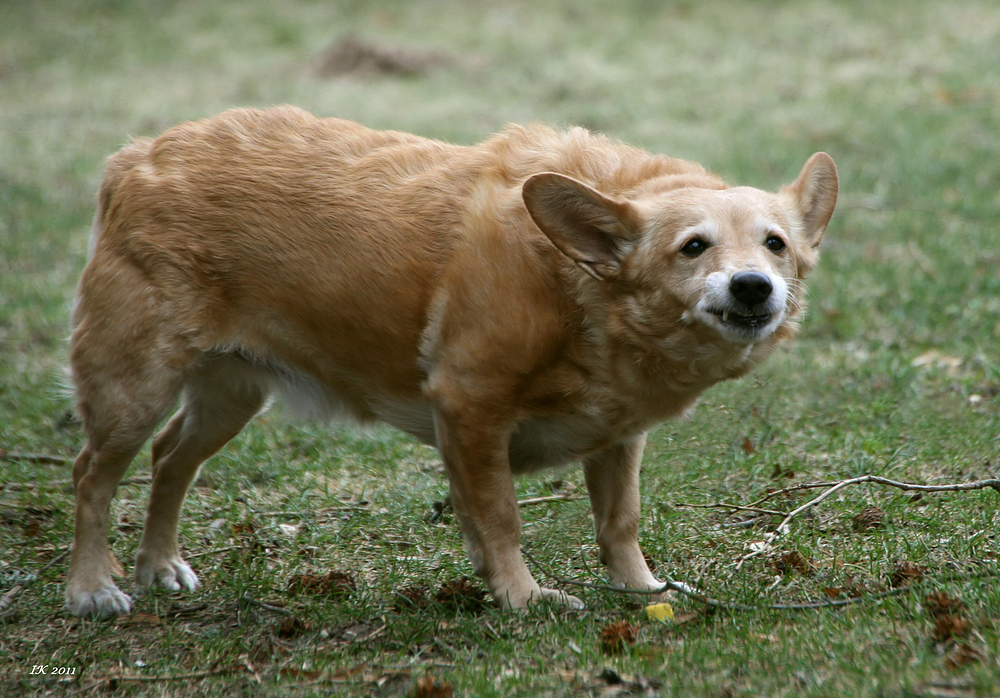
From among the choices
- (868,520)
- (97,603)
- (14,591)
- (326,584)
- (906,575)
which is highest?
(906,575)

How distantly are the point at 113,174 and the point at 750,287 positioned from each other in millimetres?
2721

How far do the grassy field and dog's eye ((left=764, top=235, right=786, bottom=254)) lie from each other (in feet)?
3.95

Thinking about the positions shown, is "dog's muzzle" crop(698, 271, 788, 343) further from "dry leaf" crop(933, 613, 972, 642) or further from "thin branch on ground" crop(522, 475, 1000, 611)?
"dry leaf" crop(933, 613, 972, 642)

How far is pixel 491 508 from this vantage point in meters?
3.93

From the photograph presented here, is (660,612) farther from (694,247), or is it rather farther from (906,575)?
(694,247)

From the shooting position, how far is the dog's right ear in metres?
3.64

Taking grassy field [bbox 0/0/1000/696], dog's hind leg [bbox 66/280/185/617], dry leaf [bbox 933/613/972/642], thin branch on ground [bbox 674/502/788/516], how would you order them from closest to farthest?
1. dry leaf [bbox 933/613/972/642]
2. grassy field [bbox 0/0/1000/696]
3. dog's hind leg [bbox 66/280/185/617]
4. thin branch on ground [bbox 674/502/788/516]

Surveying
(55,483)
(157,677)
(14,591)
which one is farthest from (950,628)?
(55,483)

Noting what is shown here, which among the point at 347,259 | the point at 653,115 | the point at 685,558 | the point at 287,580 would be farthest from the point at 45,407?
the point at 653,115

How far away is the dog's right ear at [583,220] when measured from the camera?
11.9 ft

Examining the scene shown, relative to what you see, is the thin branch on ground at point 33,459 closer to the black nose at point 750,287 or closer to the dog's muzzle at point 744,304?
the dog's muzzle at point 744,304

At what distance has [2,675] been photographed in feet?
12.3

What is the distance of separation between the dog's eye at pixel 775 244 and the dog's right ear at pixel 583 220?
18.2 inches

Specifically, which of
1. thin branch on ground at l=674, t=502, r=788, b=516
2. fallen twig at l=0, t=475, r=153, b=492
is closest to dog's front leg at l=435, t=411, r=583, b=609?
thin branch on ground at l=674, t=502, r=788, b=516
